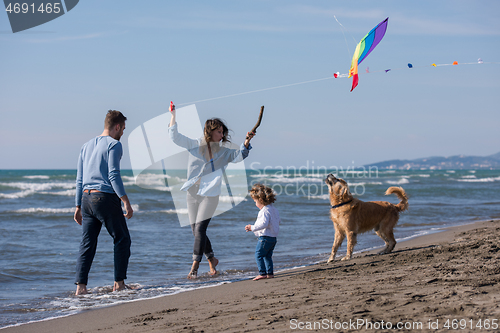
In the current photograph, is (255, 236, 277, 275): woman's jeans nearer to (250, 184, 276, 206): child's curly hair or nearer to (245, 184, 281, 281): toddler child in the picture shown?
(245, 184, 281, 281): toddler child

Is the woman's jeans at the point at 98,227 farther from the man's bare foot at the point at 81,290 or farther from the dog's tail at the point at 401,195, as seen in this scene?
the dog's tail at the point at 401,195

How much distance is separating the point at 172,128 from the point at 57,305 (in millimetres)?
2127

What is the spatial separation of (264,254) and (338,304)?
1.84 meters

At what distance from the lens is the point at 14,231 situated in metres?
9.33

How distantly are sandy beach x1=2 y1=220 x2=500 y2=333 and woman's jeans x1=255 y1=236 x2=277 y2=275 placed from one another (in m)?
0.21

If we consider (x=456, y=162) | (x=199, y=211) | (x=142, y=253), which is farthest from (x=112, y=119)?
(x=456, y=162)

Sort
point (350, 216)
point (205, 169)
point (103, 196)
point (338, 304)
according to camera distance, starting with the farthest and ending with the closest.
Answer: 1. point (350, 216)
2. point (205, 169)
3. point (103, 196)
4. point (338, 304)

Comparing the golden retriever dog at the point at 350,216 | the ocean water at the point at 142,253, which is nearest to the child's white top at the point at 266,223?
the ocean water at the point at 142,253

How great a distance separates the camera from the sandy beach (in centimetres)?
255

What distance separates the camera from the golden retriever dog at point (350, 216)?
5.94m

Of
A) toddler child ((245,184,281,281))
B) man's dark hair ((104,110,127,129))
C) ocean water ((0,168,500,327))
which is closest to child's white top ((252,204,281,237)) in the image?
toddler child ((245,184,281,281))

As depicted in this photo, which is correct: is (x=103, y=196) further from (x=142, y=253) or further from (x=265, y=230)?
(x=142, y=253)

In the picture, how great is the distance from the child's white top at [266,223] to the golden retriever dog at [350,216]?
1.37 metres

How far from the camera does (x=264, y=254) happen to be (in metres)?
4.82
